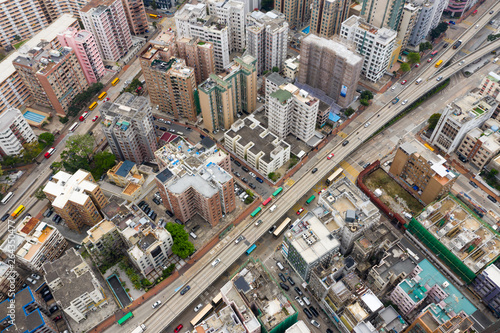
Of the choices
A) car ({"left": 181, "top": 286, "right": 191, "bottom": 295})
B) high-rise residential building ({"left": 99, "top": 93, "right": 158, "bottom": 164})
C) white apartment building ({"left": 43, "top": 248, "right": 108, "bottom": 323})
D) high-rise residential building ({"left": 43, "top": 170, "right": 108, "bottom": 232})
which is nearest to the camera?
white apartment building ({"left": 43, "top": 248, "right": 108, "bottom": 323})

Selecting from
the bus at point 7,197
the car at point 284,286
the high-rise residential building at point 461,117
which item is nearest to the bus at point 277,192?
the car at point 284,286

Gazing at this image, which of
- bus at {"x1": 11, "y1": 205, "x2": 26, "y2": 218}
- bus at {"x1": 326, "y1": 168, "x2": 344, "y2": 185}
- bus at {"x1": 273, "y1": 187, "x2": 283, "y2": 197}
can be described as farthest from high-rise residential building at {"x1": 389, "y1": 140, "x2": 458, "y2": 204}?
bus at {"x1": 11, "y1": 205, "x2": 26, "y2": 218}

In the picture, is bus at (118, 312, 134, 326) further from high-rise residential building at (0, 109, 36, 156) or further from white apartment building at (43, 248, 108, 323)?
high-rise residential building at (0, 109, 36, 156)

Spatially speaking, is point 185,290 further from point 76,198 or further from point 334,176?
point 334,176

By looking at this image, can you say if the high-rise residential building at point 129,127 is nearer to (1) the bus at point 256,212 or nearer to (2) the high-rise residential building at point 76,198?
(2) the high-rise residential building at point 76,198

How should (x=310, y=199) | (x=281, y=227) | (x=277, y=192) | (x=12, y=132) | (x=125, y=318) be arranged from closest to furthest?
(x=125, y=318) → (x=281, y=227) → (x=310, y=199) → (x=277, y=192) → (x=12, y=132)

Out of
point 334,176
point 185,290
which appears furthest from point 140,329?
point 334,176
